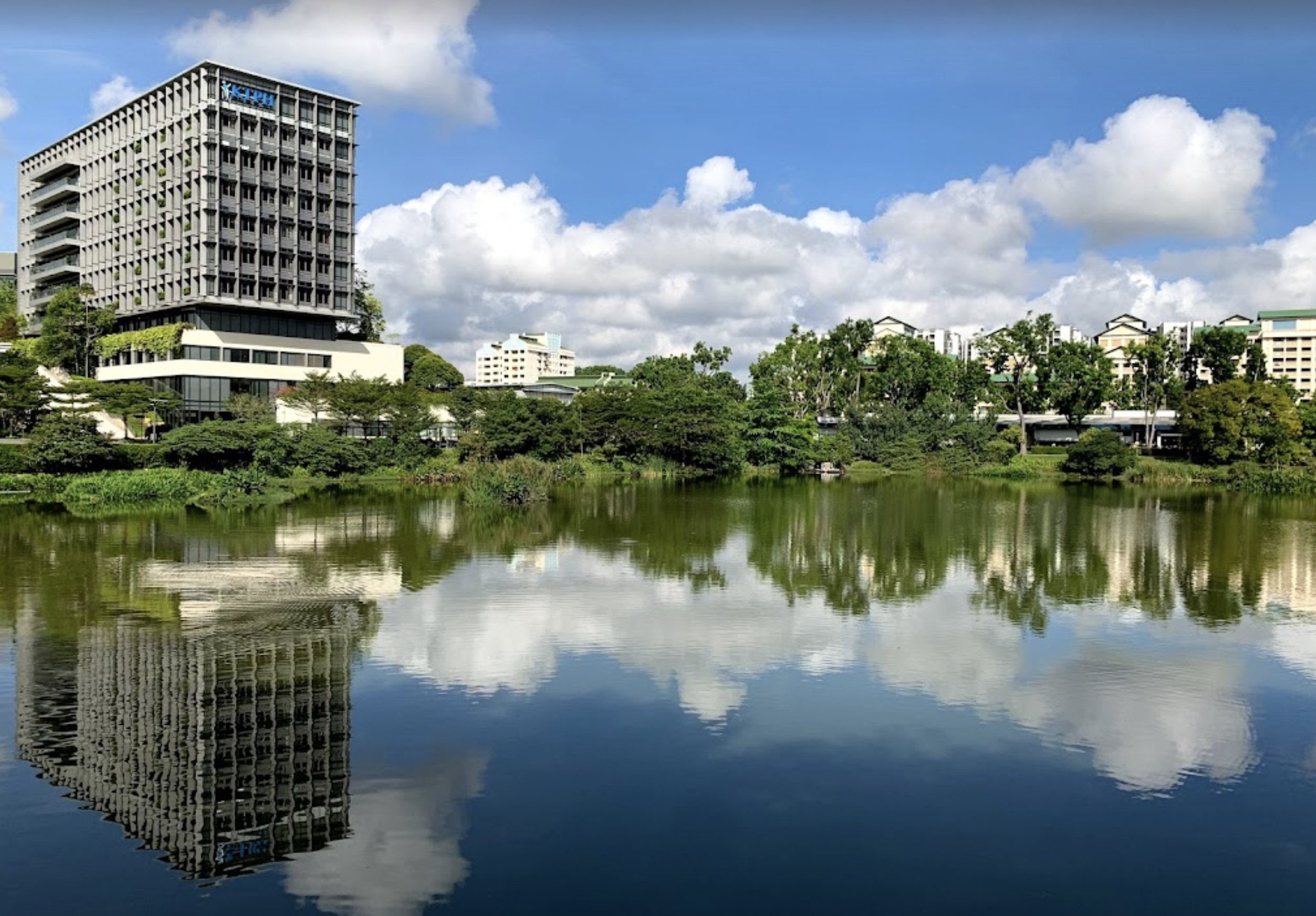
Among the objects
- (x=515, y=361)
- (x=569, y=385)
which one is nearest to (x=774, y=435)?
(x=569, y=385)

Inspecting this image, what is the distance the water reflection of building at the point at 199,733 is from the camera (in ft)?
24.4

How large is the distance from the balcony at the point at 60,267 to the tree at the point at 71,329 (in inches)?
168

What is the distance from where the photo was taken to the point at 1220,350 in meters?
56.4

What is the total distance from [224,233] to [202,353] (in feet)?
19.4

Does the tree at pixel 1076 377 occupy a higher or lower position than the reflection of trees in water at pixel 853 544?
higher

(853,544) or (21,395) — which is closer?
(853,544)

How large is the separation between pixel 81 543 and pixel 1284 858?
2238 centimetres

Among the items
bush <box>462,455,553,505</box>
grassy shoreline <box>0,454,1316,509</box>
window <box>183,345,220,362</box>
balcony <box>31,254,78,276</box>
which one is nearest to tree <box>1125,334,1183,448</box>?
grassy shoreline <box>0,454,1316,509</box>

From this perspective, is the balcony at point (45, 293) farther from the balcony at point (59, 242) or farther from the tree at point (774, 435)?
the tree at point (774, 435)

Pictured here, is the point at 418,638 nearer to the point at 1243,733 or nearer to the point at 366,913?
the point at 366,913

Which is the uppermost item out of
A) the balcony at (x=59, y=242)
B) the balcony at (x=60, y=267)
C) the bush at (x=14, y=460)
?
the balcony at (x=59, y=242)

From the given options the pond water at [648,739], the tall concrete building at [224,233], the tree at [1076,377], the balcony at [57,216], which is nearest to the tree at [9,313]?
the balcony at [57,216]

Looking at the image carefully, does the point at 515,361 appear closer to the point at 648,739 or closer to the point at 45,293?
the point at 45,293

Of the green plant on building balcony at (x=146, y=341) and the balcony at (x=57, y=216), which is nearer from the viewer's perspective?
the green plant on building balcony at (x=146, y=341)
